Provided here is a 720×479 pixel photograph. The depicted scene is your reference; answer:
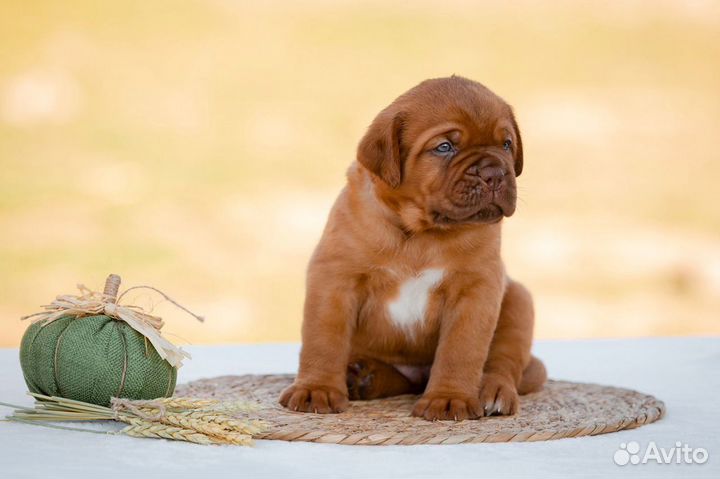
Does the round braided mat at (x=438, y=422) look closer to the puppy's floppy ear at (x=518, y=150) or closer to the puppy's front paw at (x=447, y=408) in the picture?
the puppy's front paw at (x=447, y=408)

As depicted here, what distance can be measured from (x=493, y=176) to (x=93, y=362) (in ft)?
4.23

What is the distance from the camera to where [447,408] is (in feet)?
9.95

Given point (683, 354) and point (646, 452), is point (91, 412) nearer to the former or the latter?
point (646, 452)

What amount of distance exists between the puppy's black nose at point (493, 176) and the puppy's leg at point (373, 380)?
2.71 feet

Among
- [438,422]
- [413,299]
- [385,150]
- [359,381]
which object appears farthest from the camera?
[359,381]

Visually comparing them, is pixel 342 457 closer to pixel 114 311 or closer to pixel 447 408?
pixel 447 408

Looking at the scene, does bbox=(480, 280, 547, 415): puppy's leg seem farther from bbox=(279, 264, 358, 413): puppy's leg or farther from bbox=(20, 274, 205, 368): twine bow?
bbox=(20, 274, 205, 368): twine bow

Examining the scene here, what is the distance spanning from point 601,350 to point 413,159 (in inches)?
97.8

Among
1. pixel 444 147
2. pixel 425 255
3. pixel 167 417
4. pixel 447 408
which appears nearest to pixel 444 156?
pixel 444 147

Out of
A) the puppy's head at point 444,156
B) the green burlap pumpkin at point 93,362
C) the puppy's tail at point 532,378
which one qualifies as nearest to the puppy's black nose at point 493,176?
the puppy's head at point 444,156

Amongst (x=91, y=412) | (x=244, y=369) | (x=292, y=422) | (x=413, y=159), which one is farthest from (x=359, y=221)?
(x=244, y=369)

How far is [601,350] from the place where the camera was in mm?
5234

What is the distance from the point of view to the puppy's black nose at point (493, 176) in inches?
119

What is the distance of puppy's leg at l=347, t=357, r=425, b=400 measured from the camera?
3439mm
